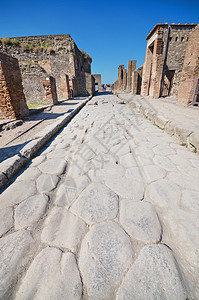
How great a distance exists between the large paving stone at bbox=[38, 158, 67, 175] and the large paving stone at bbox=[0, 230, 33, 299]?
2.58ft

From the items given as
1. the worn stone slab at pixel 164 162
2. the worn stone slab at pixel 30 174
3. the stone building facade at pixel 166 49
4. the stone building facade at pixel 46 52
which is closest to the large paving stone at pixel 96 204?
the worn stone slab at pixel 30 174

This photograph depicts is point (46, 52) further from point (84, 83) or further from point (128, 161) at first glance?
point (128, 161)

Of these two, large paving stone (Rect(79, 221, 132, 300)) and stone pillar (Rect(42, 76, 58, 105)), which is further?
stone pillar (Rect(42, 76, 58, 105))

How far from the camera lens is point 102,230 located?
3.10ft

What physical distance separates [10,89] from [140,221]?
18.2 ft

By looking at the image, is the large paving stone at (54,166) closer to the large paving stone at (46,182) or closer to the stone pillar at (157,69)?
the large paving stone at (46,182)

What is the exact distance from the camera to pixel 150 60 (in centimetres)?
1079

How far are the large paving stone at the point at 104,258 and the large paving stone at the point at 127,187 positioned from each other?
350mm

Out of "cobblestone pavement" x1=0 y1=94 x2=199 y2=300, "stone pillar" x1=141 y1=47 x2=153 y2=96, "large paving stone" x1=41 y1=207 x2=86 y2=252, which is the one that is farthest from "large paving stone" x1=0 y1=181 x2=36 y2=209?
"stone pillar" x1=141 y1=47 x2=153 y2=96

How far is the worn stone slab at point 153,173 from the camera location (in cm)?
147

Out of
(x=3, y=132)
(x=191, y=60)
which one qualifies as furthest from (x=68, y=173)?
(x=191, y=60)

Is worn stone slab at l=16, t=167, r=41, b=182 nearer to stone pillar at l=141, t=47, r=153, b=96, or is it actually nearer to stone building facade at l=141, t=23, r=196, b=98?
stone building facade at l=141, t=23, r=196, b=98

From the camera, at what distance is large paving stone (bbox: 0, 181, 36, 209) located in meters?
1.23

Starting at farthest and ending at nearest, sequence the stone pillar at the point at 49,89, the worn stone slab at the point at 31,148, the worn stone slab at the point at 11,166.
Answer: the stone pillar at the point at 49,89
the worn stone slab at the point at 31,148
the worn stone slab at the point at 11,166
